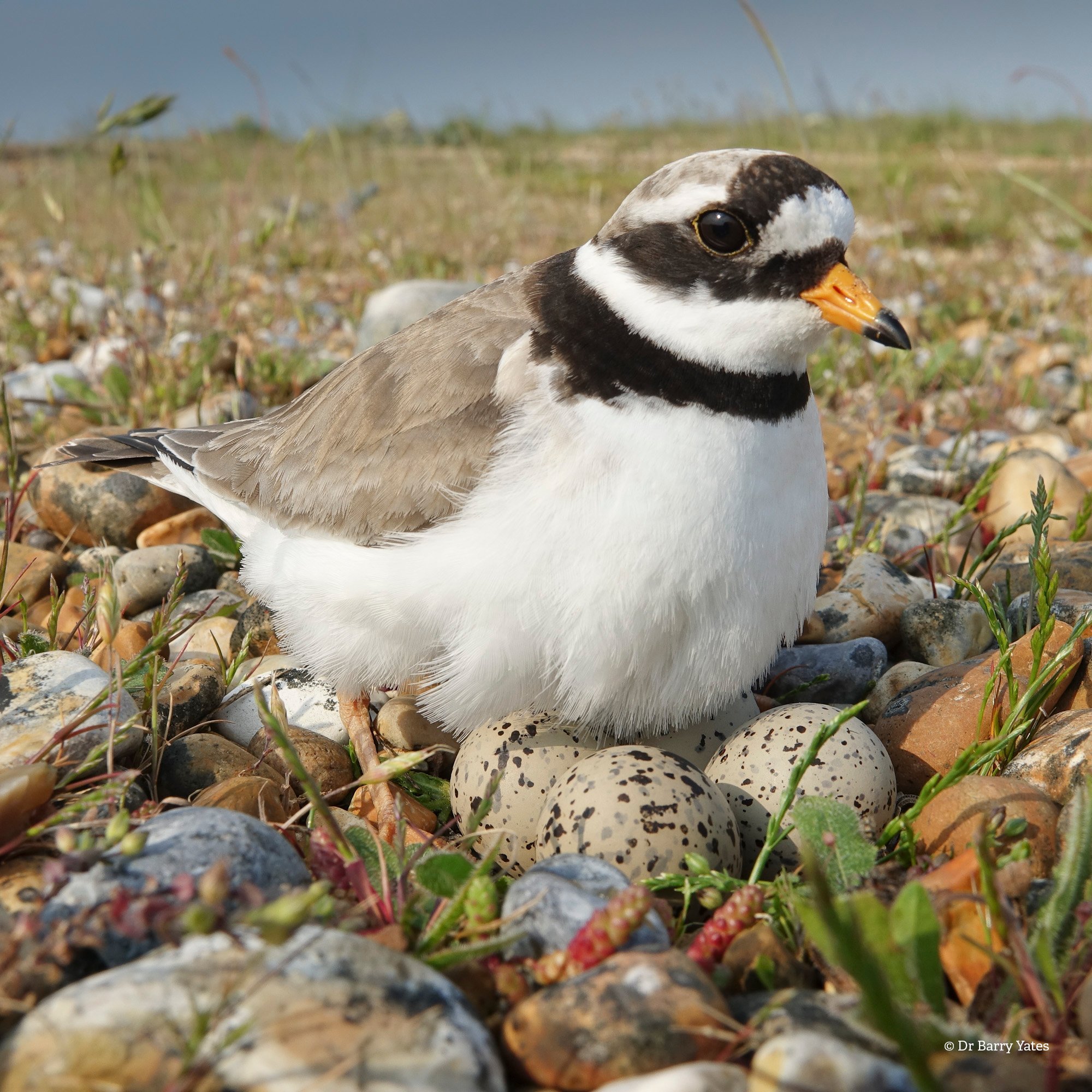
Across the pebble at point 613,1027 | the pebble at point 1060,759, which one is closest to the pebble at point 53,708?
the pebble at point 613,1027

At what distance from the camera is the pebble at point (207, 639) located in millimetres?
3537

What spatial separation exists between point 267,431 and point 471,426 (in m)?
Result: 1.23

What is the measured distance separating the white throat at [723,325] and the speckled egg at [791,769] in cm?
89

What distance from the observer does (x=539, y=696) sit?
9.28 ft

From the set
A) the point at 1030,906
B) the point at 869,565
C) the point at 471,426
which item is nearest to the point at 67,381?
the point at 471,426

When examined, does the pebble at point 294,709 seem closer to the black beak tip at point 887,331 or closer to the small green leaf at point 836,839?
the small green leaf at point 836,839

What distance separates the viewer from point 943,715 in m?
2.86

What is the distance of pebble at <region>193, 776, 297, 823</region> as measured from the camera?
2473 mm

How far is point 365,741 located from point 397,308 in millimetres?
3503

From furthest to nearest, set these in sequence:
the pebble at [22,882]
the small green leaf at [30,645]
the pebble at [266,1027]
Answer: the small green leaf at [30,645]
the pebble at [22,882]
the pebble at [266,1027]

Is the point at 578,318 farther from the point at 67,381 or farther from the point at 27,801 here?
the point at 67,381

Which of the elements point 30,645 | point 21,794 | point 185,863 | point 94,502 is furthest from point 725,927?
point 94,502

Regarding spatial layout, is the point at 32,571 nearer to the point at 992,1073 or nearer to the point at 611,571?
the point at 611,571

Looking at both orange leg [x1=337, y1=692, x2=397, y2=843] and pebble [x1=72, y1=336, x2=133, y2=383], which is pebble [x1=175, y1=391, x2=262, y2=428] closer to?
pebble [x1=72, y1=336, x2=133, y2=383]
